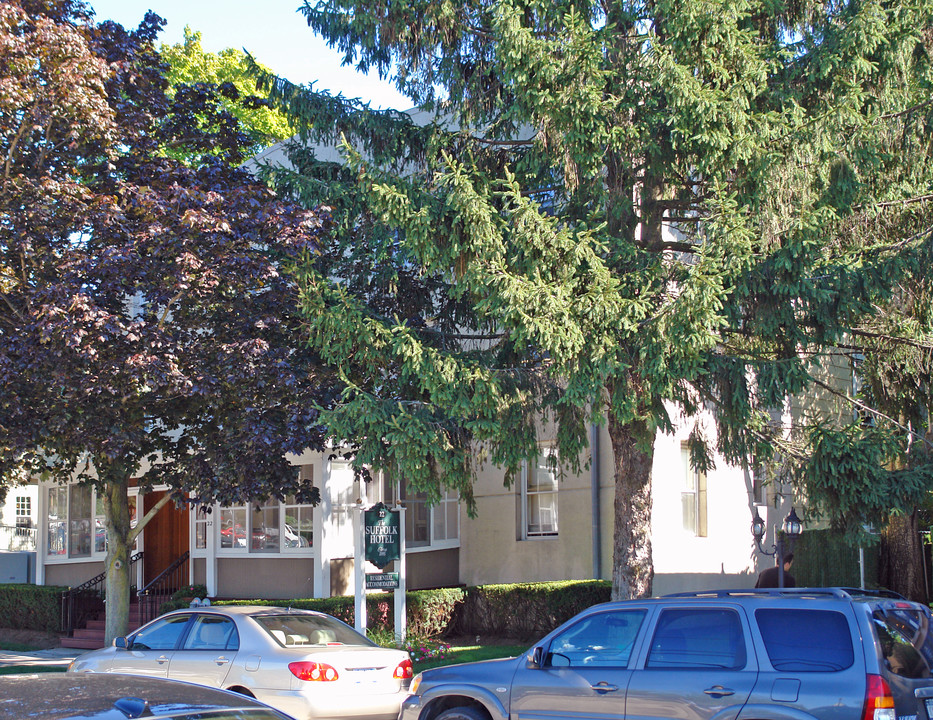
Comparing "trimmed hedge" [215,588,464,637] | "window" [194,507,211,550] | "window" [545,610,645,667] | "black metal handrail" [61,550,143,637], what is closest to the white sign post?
"trimmed hedge" [215,588,464,637]

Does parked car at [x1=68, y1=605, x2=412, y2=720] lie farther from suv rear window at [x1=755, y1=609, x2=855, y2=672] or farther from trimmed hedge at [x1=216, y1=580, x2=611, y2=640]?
trimmed hedge at [x1=216, y1=580, x2=611, y2=640]

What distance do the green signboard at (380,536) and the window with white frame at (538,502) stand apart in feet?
13.7

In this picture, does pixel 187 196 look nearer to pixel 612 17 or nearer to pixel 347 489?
pixel 612 17

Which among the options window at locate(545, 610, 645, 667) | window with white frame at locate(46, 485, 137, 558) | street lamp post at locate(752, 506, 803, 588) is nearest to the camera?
window at locate(545, 610, 645, 667)

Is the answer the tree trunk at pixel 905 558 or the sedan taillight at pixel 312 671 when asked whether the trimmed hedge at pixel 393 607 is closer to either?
the sedan taillight at pixel 312 671

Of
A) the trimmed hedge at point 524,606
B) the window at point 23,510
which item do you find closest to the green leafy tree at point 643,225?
the trimmed hedge at point 524,606

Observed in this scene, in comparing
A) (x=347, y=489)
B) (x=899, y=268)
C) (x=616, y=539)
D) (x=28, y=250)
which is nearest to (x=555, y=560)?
(x=347, y=489)

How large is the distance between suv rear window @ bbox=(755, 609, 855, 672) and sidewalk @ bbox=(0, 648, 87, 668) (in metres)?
12.5

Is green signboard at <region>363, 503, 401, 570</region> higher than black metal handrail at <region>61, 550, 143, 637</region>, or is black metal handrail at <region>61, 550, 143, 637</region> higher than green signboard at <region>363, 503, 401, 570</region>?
green signboard at <region>363, 503, 401, 570</region>

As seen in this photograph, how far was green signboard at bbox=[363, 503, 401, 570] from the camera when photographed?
567 inches

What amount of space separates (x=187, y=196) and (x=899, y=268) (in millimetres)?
8476

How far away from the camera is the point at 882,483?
10617 millimetres

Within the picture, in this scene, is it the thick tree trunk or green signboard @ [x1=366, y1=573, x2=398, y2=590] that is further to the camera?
green signboard @ [x1=366, y1=573, x2=398, y2=590]

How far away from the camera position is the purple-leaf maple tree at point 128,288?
38.4 feet
